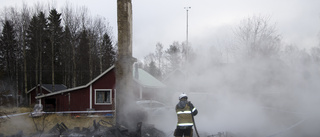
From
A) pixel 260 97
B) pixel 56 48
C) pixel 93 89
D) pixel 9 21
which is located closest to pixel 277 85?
pixel 260 97

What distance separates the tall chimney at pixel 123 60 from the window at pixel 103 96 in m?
13.3

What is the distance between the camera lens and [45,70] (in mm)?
47406

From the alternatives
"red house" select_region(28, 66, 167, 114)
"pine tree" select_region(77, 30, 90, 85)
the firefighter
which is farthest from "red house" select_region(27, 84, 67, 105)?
the firefighter

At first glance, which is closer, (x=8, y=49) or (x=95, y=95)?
(x=95, y=95)

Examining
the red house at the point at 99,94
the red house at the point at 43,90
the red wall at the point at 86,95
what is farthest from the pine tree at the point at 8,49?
the red house at the point at 99,94

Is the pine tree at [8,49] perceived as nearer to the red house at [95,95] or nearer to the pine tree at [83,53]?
the pine tree at [83,53]

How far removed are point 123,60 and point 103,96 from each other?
1383cm

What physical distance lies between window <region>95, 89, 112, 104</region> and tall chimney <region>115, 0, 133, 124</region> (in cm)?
1329

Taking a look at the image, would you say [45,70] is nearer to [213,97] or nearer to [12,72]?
[12,72]

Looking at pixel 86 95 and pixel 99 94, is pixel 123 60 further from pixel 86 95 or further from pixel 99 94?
pixel 86 95

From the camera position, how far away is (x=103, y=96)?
22266 mm

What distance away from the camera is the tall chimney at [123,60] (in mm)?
9211

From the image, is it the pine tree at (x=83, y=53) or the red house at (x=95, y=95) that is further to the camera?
the pine tree at (x=83, y=53)

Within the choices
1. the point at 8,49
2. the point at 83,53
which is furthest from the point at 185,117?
the point at 8,49
